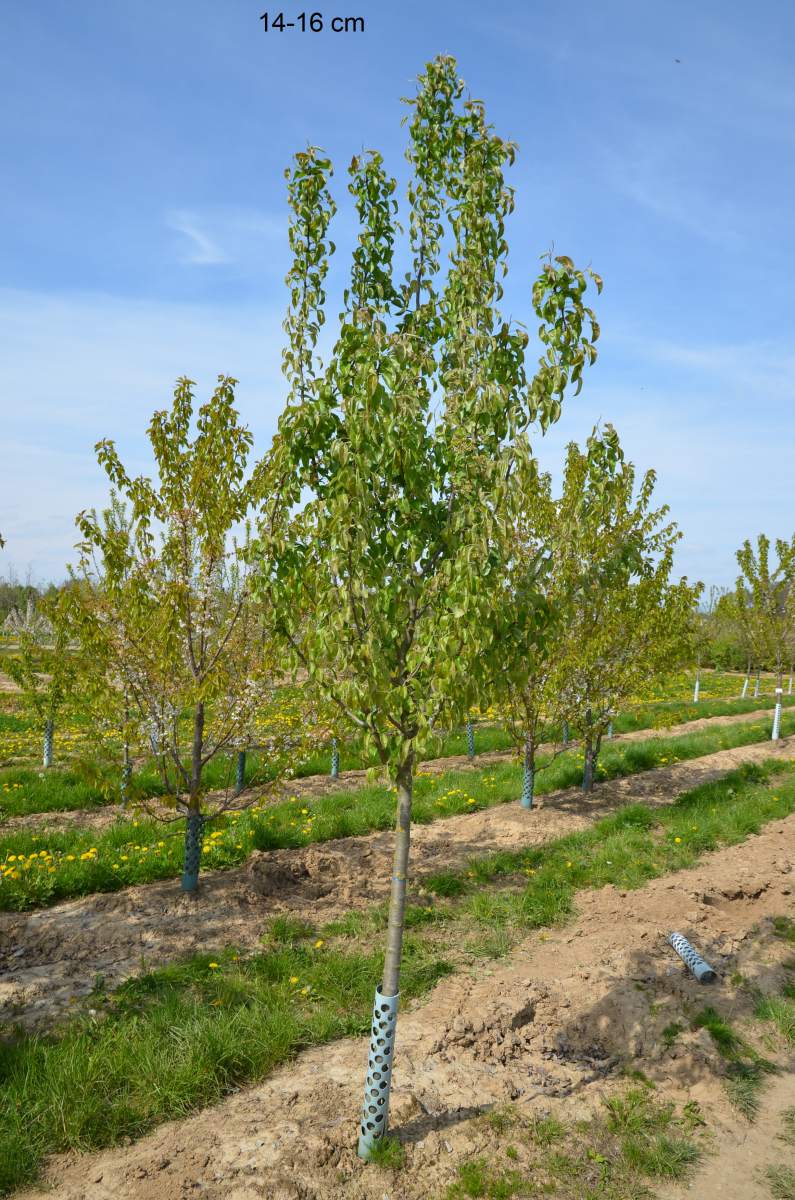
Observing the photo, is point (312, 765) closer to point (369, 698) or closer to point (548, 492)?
point (548, 492)

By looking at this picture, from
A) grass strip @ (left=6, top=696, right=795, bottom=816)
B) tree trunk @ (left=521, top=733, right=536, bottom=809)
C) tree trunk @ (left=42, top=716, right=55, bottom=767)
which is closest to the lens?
grass strip @ (left=6, top=696, right=795, bottom=816)

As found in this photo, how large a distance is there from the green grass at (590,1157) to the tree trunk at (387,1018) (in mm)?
543

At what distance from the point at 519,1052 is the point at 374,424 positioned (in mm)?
4873

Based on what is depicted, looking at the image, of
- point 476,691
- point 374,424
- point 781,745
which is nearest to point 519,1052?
point 476,691

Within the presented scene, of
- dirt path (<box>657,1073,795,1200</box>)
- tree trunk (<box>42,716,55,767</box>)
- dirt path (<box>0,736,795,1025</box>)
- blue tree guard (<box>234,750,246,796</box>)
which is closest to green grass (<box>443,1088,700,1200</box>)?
dirt path (<box>657,1073,795,1200</box>)

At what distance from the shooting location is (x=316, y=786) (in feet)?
43.7

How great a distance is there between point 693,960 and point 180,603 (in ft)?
20.2

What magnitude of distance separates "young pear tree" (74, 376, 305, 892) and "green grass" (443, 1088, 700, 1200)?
459 cm

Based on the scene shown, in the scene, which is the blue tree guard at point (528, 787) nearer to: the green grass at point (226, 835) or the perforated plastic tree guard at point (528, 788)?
the perforated plastic tree guard at point (528, 788)

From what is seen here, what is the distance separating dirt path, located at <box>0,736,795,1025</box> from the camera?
6.30 m

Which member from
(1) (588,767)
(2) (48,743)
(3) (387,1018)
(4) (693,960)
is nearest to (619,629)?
(1) (588,767)

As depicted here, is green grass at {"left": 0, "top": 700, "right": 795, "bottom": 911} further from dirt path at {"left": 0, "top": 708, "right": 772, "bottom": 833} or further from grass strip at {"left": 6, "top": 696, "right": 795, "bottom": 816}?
grass strip at {"left": 6, "top": 696, "right": 795, "bottom": 816}

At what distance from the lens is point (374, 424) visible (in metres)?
3.73

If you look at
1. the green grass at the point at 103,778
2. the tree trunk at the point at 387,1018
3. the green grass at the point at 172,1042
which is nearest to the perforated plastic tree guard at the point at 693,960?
the green grass at the point at 172,1042
